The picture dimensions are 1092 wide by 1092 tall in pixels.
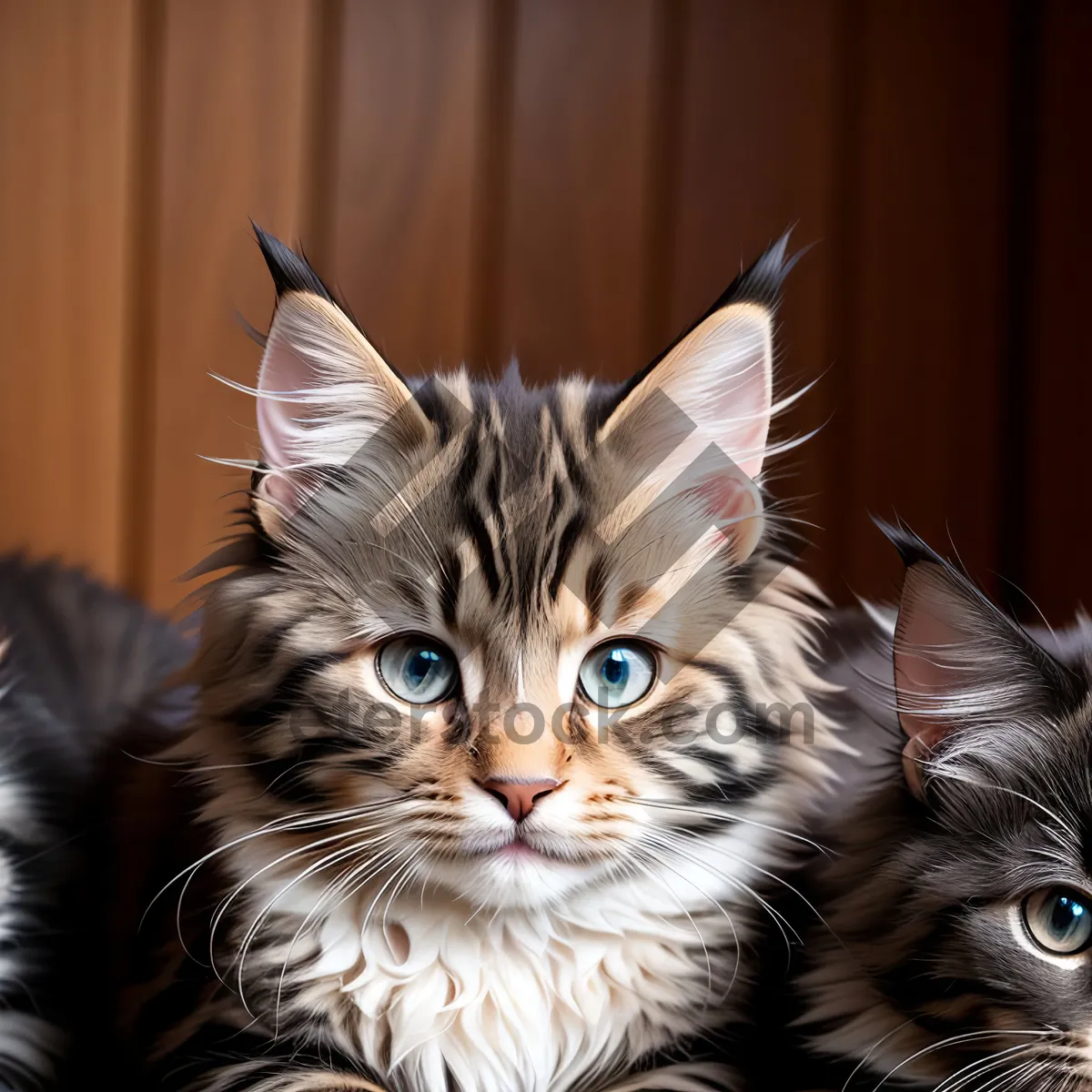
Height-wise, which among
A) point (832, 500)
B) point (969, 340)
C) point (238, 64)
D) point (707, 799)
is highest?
point (238, 64)

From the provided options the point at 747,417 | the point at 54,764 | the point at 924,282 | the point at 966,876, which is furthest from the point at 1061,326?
the point at 54,764

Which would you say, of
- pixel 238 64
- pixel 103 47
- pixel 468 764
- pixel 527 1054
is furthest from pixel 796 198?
pixel 527 1054

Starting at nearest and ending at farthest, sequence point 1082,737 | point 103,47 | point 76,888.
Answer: point 1082,737, point 76,888, point 103,47

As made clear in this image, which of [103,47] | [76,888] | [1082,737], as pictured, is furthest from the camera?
[103,47]

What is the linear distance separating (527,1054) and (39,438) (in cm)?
119

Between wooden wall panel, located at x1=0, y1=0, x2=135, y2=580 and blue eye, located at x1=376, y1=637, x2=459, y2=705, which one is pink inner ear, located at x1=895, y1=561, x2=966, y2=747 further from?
wooden wall panel, located at x1=0, y1=0, x2=135, y2=580

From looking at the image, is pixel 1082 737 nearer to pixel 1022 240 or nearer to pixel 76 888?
pixel 76 888

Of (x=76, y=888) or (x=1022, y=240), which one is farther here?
(x=1022, y=240)

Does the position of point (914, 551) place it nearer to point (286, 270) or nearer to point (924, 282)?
point (286, 270)

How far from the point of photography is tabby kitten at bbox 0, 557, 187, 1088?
1.00 m

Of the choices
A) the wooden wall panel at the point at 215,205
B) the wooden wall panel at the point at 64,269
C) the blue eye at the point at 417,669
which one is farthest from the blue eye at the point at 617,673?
the wooden wall panel at the point at 64,269

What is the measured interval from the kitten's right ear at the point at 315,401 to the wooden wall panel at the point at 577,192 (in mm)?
673

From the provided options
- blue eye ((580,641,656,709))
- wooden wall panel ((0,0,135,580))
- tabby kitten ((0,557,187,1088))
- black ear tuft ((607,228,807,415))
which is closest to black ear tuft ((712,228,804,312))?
black ear tuft ((607,228,807,415))

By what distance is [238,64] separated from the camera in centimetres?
167
